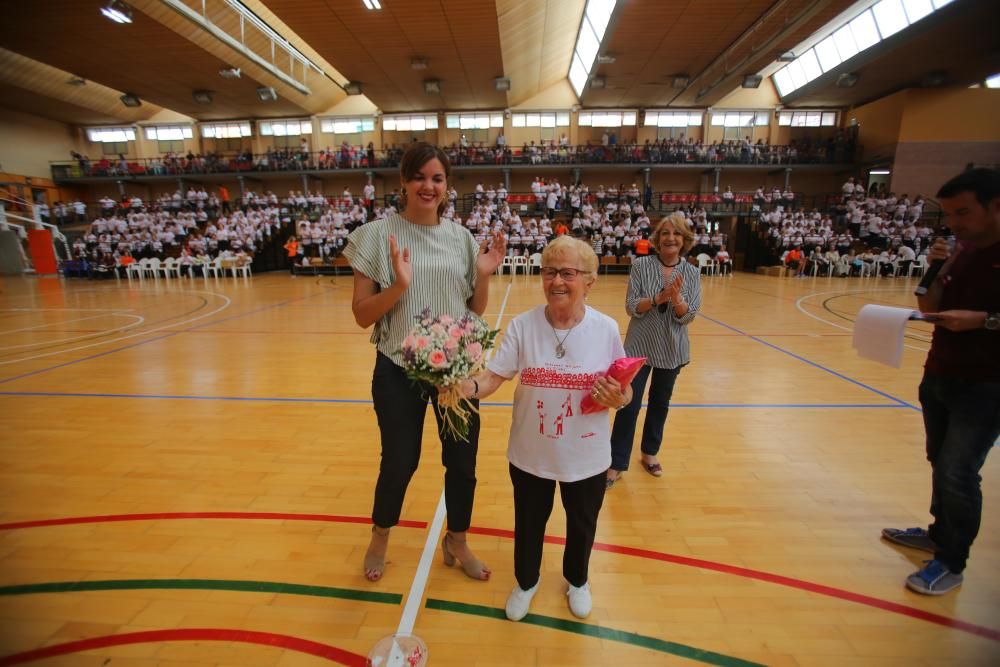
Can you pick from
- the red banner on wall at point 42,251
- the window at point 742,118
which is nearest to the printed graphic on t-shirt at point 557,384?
the red banner on wall at point 42,251

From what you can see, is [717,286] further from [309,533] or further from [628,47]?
[309,533]

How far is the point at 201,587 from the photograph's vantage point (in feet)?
6.82

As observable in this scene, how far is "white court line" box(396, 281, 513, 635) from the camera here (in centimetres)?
189

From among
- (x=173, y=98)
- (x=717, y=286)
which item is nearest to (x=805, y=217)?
(x=717, y=286)

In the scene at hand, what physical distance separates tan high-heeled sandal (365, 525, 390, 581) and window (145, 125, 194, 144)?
31.6 meters

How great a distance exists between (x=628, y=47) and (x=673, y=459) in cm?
1790

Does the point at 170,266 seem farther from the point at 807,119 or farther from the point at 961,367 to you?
the point at 807,119

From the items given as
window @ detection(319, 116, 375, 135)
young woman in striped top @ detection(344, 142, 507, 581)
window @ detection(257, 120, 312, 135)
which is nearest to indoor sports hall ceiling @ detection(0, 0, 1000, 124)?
window @ detection(319, 116, 375, 135)

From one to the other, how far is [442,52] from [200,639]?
1891 cm

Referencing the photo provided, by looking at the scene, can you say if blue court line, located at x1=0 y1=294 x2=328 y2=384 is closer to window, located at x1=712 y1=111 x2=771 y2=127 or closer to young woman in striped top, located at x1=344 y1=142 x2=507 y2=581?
young woman in striped top, located at x1=344 y1=142 x2=507 y2=581

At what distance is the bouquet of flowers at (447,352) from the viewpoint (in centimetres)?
158

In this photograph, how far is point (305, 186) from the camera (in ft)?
77.0

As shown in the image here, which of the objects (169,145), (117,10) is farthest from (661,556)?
(169,145)

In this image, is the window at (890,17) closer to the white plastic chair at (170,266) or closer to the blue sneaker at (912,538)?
the blue sneaker at (912,538)
